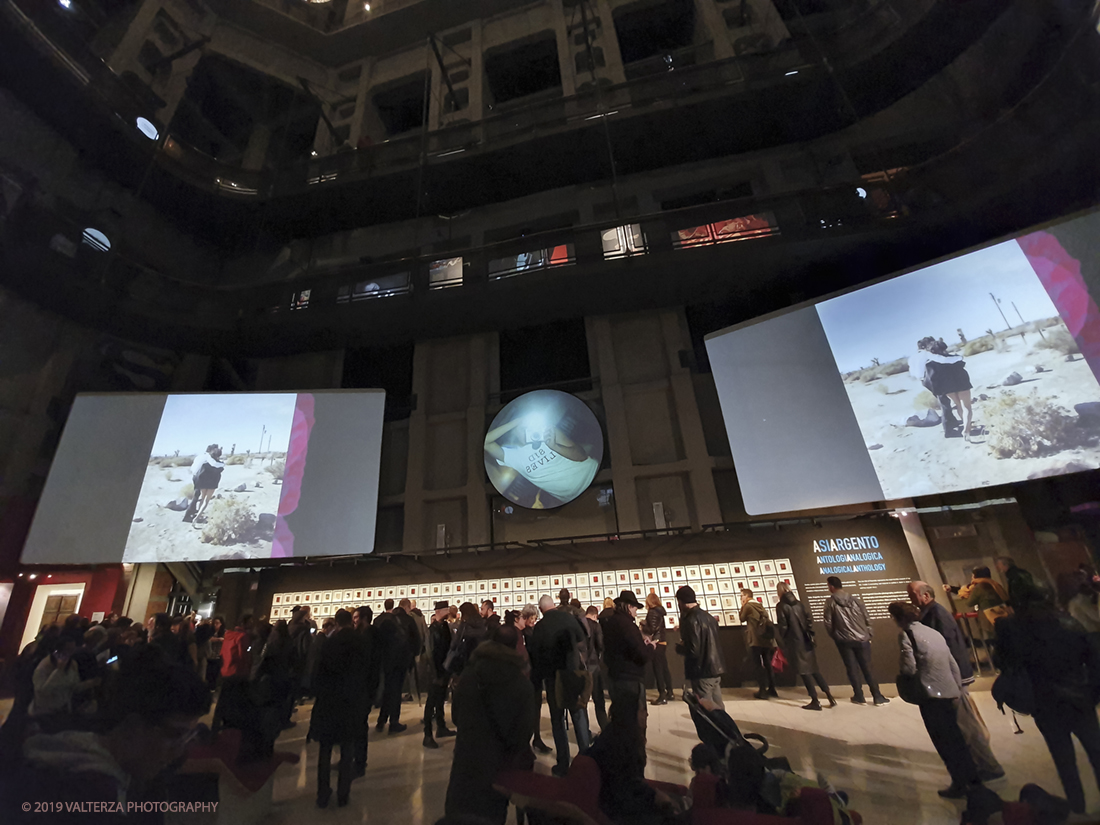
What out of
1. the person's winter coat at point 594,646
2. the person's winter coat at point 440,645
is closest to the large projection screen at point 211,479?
the person's winter coat at point 440,645

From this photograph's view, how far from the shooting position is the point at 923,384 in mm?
5785

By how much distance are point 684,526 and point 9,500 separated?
420 inches

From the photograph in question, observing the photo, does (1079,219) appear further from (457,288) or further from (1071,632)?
(457,288)

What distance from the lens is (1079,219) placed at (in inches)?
199

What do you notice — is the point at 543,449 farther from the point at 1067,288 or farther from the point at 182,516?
the point at 1067,288

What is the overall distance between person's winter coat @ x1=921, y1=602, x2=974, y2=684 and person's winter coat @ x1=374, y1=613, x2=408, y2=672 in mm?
4460

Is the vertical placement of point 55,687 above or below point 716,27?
below

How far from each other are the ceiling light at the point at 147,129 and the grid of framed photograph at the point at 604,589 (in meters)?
9.68

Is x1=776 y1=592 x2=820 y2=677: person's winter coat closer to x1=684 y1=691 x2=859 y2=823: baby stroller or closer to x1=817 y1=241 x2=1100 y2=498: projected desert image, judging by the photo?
x1=817 y1=241 x2=1100 y2=498: projected desert image

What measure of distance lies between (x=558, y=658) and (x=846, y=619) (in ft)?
12.4

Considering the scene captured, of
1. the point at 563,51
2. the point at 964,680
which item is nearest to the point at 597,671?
the point at 964,680

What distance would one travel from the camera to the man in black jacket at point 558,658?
3594mm

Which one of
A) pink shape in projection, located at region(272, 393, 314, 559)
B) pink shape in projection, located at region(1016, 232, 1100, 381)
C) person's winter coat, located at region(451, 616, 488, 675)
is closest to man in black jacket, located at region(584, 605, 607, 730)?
person's winter coat, located at region(451, 616, 488, 675)

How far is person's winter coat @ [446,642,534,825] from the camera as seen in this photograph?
2.35m
